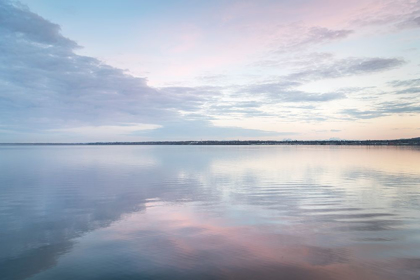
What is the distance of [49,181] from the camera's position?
27094 mm

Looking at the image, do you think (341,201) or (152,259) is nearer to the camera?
(152,259)

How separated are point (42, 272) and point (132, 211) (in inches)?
290

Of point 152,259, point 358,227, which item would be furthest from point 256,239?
point 358,227

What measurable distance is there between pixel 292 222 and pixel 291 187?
34.5 feet

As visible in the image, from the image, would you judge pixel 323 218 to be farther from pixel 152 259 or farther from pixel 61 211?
pixel 61 211

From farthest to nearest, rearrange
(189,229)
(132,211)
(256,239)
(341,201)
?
(341,201), (132,211), (189,229), (256,239)

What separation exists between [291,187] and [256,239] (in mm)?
13376

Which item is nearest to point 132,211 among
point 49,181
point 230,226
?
point 230,226

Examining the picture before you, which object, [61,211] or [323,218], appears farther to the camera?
[61,211]

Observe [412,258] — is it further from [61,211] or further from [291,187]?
[61,211]

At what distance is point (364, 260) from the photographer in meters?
9.26

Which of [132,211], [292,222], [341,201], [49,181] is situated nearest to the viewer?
[292,222]

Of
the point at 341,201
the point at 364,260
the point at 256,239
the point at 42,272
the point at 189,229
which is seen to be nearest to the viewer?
the point at 42,272

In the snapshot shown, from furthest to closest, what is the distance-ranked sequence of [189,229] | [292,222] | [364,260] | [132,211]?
[132,211] < [292,222] < [189,229] < [364,260]
